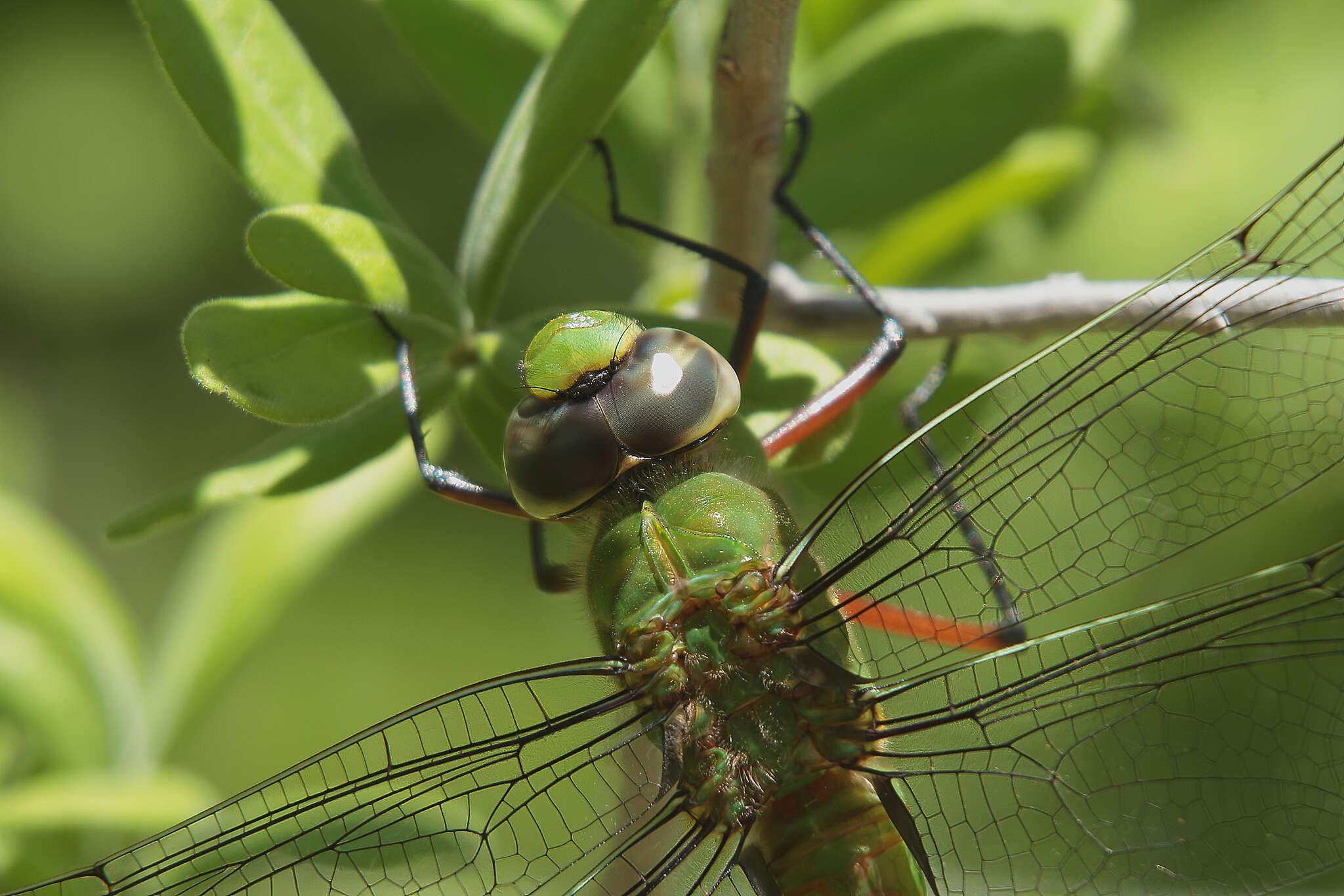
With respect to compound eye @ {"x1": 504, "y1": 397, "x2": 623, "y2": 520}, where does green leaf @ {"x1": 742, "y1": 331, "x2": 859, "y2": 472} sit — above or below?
below

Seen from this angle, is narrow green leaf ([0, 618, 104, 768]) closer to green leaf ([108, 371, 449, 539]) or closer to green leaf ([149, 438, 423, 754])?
green leaf ([149, 438, 423, 754])

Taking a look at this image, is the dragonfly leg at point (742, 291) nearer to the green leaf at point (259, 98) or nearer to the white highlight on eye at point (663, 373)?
the white highlight on eye at point (663, 373)

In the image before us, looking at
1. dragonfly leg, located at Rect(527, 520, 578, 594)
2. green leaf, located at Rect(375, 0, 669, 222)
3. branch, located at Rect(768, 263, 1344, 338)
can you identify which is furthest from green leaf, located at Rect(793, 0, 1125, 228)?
dragonfly leg, located at Rect(527, 520, 578, 594)

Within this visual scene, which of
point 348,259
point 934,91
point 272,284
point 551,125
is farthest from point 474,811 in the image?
point 272,284

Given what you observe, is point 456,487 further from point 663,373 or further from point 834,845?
point 834,845

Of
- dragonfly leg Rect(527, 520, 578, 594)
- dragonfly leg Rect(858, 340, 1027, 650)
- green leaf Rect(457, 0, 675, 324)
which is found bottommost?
dragonfly leg Rect(858, 340, 1027, 650)
